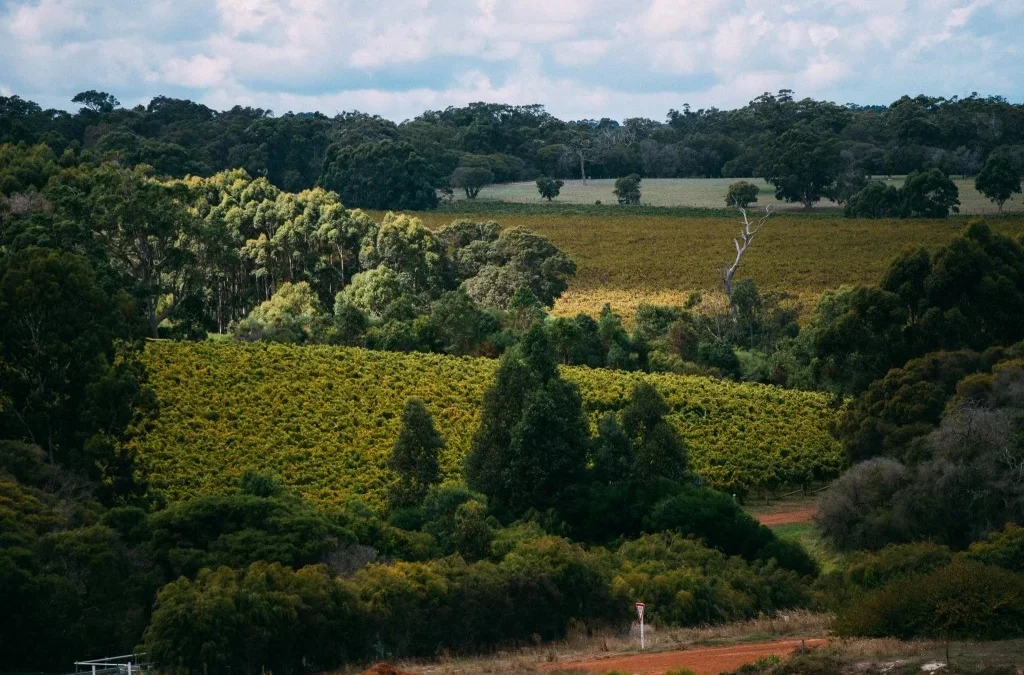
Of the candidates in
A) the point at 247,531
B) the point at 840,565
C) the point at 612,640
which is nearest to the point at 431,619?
the point at 612,640

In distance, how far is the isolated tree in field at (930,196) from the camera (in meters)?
106

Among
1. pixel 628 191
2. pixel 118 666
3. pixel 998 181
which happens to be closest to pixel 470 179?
pixel 628 191

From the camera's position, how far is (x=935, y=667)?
22.2 m

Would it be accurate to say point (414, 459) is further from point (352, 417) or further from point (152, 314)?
point (152, 314)

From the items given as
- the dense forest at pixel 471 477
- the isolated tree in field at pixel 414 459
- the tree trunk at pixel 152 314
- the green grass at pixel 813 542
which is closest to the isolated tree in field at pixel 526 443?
the dense forest at pixel 471 477

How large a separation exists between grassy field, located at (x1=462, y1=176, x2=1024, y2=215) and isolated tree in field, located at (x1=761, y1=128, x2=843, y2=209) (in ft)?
3.64

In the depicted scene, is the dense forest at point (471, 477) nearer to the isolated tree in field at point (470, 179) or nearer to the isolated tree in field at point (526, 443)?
the isolated tree in field at point (526, 443)

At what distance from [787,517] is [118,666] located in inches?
1043

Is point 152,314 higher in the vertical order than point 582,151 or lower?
lower

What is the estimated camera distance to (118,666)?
1090 inches

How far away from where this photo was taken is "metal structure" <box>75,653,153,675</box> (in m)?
27.3

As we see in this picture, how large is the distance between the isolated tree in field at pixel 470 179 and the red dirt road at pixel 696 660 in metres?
109

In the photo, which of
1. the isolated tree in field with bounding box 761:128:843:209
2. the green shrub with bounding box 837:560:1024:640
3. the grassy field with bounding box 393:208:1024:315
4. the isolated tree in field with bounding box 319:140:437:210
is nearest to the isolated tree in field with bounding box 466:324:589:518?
the green shrub with bounding box 837:560:1024:640

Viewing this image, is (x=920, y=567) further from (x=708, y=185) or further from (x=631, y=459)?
(x=708, y=185)
